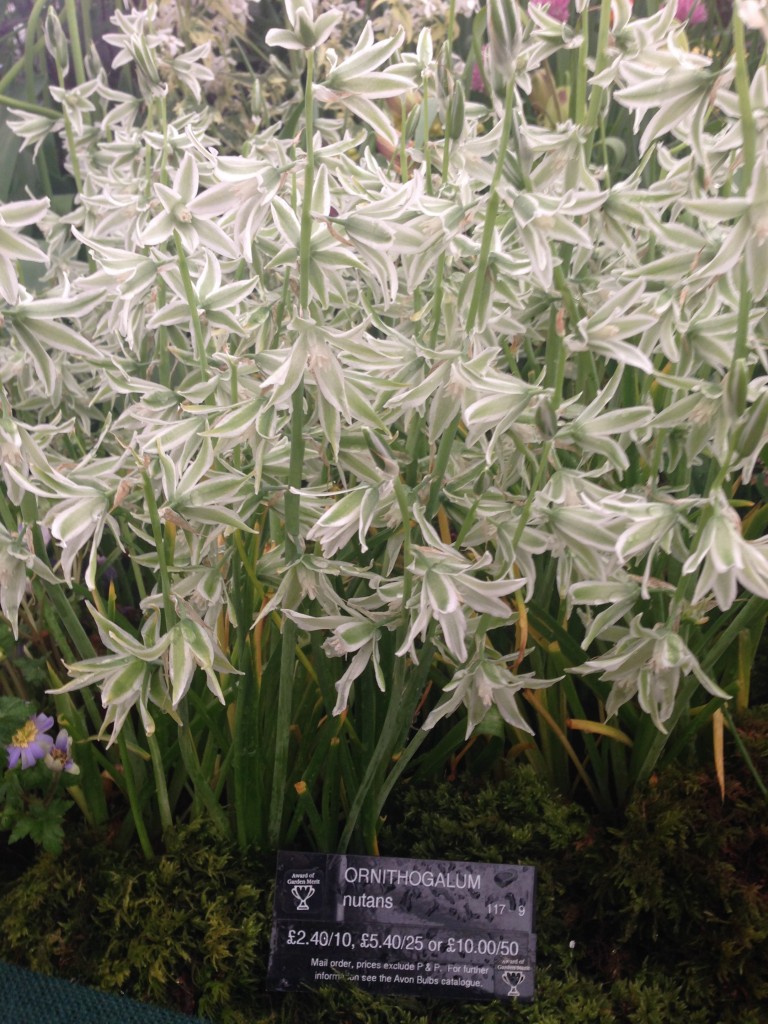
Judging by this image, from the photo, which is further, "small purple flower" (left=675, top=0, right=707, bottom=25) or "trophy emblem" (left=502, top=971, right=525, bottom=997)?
"small purple flower" (left=675, top=0, right=707, bottom=25)

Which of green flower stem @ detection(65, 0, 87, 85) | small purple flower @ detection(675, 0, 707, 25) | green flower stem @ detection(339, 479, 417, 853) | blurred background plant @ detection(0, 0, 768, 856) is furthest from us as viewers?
small purple flower @ detection(675, 0, 707, 25)

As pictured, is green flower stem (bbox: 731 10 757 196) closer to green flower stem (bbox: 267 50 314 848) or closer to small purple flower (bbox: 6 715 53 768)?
green flower stem (bbox: 267 50 314 848)

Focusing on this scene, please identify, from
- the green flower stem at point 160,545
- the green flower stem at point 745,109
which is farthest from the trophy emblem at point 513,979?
the green flower stem at point 745,109

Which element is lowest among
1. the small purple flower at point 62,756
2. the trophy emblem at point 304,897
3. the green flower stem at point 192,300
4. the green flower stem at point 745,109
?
the trophy emblem at point 304,897

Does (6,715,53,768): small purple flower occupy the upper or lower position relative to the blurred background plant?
lower

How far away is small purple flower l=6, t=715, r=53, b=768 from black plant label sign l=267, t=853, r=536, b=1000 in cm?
34

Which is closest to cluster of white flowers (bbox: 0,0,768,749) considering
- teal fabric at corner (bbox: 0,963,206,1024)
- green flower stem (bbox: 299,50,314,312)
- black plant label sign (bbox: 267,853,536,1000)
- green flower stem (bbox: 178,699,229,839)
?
green flower stem (bbox: 299,50,314,312)

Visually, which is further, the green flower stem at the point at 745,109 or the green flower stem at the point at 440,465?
the green flower stem at the point at 440,465

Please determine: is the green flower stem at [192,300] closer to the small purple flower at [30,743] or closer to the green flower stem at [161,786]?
the green flower stem at [161,786]

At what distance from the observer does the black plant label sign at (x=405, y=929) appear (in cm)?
95

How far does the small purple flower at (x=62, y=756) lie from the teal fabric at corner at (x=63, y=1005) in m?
0.22

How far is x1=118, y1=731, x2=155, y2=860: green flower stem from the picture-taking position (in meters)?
1.01

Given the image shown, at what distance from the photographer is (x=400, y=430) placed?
3.62ft

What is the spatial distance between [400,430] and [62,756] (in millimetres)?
569
